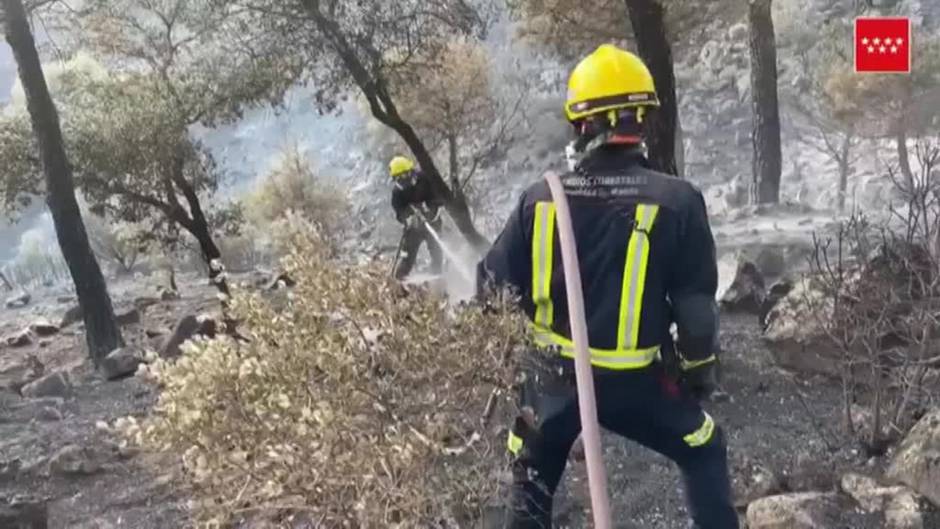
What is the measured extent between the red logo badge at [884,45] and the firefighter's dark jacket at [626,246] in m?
15.6

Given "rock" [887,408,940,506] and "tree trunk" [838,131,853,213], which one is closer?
"rock" [887,408,940,506]

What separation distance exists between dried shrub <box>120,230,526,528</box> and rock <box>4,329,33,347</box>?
11248 millimetres

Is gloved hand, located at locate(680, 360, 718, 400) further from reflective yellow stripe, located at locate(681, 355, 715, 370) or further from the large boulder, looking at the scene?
the large boulder

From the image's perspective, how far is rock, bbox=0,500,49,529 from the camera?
14.6ft

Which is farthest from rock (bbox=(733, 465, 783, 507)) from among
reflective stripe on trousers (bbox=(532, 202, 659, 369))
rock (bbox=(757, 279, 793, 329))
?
rock (bbox=(757, 279, 793, 329))

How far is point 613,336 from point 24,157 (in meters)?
10.9

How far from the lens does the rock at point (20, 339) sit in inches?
504

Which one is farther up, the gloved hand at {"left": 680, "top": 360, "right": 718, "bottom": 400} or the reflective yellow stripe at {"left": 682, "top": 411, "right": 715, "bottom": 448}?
the gloved hand at {"left": 680, "top": 360, "right": 718, "bottom": 400}

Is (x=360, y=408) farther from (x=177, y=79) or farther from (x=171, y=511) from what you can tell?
(x=177, y=79)

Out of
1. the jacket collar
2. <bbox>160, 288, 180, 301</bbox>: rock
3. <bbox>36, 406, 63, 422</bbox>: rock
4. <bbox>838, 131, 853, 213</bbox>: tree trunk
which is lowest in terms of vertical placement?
<bbox>838, 131, 853, 213</bbox>: tree trunk

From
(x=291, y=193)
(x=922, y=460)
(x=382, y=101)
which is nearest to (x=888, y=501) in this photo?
(x=922, y=460)

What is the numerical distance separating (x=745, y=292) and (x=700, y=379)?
17.1 feet

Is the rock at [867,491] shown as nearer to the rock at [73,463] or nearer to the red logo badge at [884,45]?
the rock at [73,463]

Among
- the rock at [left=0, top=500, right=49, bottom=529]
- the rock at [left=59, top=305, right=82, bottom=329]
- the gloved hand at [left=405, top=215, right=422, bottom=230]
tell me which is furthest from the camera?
the rock at [left=59, top=305, right=82, bottom=329]
